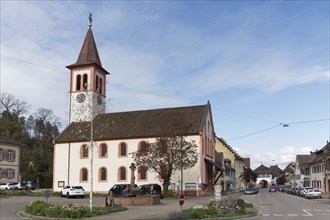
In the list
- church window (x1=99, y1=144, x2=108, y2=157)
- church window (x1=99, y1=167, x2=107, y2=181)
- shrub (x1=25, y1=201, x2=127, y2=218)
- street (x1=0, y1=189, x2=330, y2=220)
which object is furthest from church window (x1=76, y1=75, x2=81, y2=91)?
shrub (x1=25, y1=201, x2=127, y2=218)

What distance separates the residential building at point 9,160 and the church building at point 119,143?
12164 mm

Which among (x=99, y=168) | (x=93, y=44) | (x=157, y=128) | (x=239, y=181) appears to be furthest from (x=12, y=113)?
(x=239, y=181)

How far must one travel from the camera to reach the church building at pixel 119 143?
1962 inches

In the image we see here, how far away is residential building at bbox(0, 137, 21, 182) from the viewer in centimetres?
6347

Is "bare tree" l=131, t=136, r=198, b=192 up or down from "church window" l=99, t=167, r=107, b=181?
up

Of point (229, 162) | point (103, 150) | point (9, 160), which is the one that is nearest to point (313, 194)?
point (103, 150)

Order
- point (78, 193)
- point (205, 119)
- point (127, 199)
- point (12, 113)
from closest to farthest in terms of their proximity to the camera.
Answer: point (127, 199), point (78, 193), point (205, 119), point (12, 113)

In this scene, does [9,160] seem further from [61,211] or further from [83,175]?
[61,211]

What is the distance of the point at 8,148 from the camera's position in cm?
6519

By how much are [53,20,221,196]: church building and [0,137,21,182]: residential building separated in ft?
39.9

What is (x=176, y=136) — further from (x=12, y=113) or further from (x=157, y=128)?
(x=12, y=113)

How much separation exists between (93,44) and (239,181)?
5352cm

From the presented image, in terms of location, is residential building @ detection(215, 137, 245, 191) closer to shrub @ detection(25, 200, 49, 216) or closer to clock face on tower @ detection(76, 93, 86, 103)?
clock face on tower @ detection(76, 93, 86, 103)

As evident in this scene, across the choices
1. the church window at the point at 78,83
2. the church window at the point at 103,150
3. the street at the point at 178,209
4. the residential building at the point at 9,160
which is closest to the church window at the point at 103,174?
the church window at the point at 103,150
